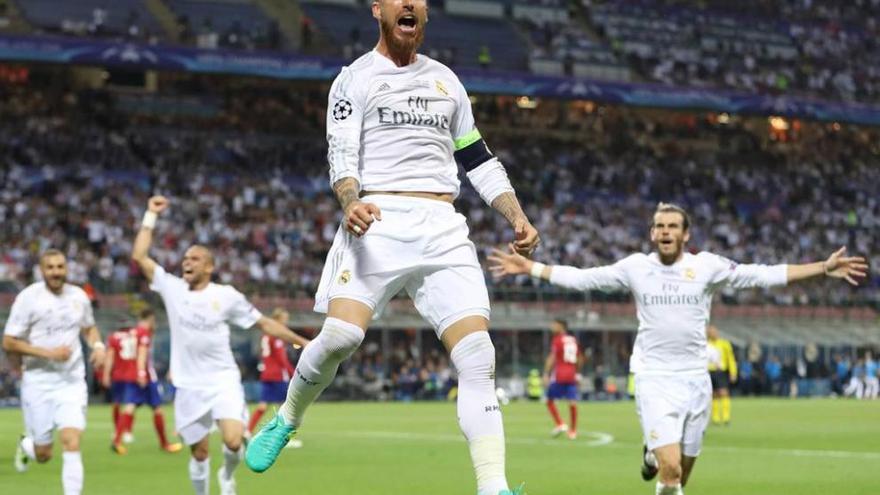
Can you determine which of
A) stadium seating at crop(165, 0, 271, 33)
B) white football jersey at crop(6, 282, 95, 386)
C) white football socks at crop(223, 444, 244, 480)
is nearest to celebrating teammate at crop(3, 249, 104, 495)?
white football jersey at crop(6, 282, 95, 386)

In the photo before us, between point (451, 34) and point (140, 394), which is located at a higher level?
point (451, 34)

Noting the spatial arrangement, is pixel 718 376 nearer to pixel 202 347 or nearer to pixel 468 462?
pixel 468 462

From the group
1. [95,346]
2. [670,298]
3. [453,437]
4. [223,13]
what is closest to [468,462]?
[453,437]

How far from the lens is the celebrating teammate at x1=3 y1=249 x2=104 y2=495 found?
53.5 ft

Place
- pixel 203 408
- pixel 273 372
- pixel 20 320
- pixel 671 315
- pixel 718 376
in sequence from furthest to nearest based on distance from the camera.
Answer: pixel 718 376 < pixel 273 372 < pixel 203 408 < pixel 20 320 < pixel 671 315

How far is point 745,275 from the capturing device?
14.2 m

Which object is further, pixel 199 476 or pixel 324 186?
pixel 324 186

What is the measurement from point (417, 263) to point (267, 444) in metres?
1.39

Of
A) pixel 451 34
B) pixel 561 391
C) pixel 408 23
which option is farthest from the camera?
pixel 451 34

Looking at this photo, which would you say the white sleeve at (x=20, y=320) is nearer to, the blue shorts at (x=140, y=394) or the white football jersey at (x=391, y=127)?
the white football jersey at (x=391, y=127)

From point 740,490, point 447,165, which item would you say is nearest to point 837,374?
point 740,490

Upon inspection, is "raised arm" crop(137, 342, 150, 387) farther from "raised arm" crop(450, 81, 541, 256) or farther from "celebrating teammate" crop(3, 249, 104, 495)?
"raised arm" crop(450, 81, 541, 256)

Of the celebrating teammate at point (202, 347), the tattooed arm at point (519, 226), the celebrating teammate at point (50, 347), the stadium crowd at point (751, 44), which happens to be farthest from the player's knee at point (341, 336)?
the stadium crowd at point (751, 44)

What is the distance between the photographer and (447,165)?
946cm
